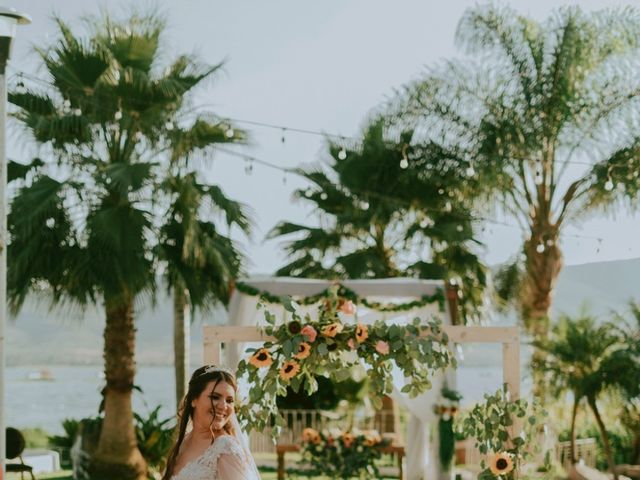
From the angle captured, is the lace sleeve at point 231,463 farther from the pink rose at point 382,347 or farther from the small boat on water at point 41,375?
the small boat on water at point 41,375

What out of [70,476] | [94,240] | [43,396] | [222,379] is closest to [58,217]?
[94,240]

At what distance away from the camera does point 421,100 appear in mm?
15086

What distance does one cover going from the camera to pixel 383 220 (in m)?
14.6

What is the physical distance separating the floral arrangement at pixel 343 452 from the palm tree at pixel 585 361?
2.63 m

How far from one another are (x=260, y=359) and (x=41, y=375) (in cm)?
5096

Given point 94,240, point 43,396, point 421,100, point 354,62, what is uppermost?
point 354,62

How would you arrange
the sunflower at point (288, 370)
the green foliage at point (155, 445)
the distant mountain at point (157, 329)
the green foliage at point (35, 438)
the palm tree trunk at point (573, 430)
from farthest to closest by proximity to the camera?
the distant mountain at point (157, 329) → the green foliage at point (35, 438) → the green foliage at point (155, 445) → the palm tree trunk at point (573, 430) → the sunflower at point (288, 370)

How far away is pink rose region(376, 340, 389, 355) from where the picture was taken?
6508mm

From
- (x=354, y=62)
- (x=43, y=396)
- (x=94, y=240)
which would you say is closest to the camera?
(x=94, y=240)

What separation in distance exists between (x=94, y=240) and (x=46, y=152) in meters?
1.73

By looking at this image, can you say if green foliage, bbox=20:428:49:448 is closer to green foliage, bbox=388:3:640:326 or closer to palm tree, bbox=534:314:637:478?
green foliage, bbox=388:3:640:326

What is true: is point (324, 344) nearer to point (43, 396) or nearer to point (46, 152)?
point (46, 152)

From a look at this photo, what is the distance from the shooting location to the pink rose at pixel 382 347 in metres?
6.51

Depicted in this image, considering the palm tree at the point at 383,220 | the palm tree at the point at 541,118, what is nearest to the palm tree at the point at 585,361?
the palm tree at the point at 541,118
